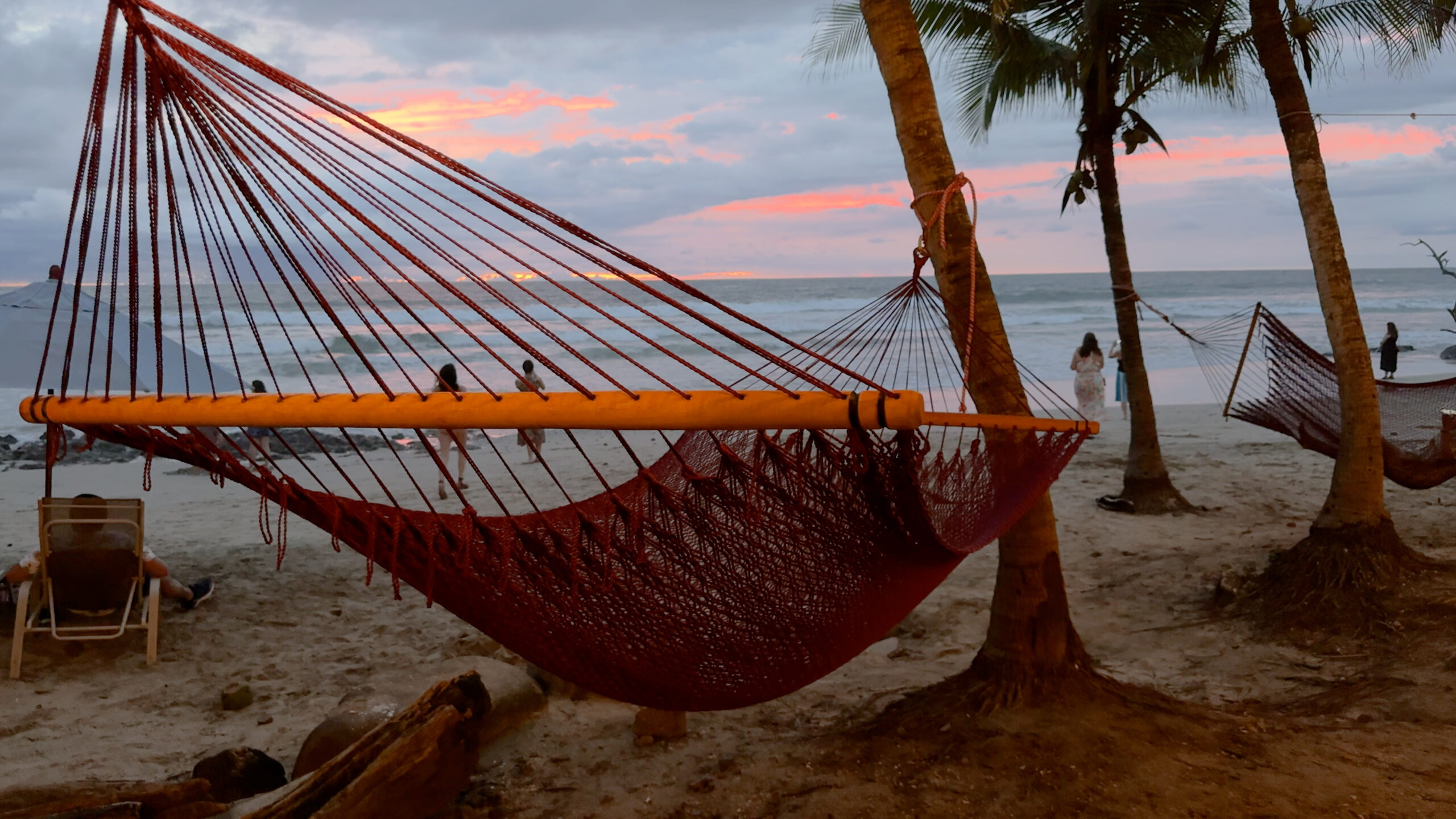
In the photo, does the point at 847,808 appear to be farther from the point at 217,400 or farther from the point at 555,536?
the point at 217,400

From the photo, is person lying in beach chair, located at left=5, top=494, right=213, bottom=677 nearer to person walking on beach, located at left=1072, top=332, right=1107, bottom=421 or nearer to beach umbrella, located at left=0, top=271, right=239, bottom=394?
beach umbrella, located at left=0, top=271, right=239, bottom=394

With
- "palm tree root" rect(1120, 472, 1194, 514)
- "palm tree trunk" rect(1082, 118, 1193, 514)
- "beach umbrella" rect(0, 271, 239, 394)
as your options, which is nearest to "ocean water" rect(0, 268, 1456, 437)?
"beach umbrella" rect(0, 271, 239, 394)

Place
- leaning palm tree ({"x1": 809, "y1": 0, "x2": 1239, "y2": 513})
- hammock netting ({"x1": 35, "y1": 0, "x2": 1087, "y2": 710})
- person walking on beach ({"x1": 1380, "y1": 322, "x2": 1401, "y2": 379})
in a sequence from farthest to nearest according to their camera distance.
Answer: person walking on beach ({"x1": 1380, "y1": 322, "x2": 1401, "y2": 379}) < leaning palm tree ({"x1": 809, "y1": 0, "x2": 1239, "y2": 513}) < hammock netting ({"x1": 35, "y1": 0, "x2": 1087, "y2": 710})

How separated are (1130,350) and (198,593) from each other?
4292 millimetres

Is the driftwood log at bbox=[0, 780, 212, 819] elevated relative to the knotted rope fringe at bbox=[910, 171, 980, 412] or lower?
lower

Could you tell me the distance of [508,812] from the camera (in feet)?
7.09

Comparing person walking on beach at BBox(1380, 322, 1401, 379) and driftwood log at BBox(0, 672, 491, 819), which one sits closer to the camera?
driftwood log at BBox(0, 672, 491, 819)

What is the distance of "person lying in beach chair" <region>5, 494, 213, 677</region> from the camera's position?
10.1 feet

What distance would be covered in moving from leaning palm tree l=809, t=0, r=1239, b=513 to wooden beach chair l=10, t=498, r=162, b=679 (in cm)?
397

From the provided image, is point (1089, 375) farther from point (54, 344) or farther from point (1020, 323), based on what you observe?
point (1020, 323)

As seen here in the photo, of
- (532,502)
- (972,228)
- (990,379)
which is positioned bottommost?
(532,502)

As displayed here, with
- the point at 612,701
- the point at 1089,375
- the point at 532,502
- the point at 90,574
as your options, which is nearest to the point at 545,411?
the point at 532,502

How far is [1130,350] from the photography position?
4.99 m

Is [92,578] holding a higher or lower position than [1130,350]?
lower
